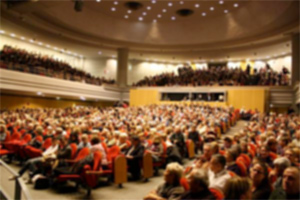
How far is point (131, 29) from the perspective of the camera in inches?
890

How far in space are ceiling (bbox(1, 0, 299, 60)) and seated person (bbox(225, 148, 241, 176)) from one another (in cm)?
1352

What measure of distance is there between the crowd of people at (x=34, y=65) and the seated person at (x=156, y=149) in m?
11.7

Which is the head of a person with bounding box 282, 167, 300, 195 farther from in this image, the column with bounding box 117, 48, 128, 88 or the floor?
the column with bounding box 117, 48, 128, 88

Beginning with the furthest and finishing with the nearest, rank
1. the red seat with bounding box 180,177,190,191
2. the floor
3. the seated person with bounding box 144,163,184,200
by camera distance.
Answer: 1. the floor
2. the red seat with bounding box 180,177,190,191
3. the seated person with bounding box 144,163,184,200

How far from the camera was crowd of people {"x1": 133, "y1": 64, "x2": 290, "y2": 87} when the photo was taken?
19016 mm

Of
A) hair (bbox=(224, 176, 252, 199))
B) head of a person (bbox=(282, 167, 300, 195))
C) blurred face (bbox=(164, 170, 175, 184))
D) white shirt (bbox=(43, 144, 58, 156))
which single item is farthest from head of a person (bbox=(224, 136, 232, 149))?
white shirt (bbox=(43, 144, 58, 156))

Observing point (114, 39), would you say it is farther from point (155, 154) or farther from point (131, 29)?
point (155, 154)

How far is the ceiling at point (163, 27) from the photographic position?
16.8 m

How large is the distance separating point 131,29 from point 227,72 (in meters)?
8.94

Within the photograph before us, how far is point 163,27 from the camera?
22.8 metres

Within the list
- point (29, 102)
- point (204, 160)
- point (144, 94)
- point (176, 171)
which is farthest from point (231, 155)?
point (144, 94)

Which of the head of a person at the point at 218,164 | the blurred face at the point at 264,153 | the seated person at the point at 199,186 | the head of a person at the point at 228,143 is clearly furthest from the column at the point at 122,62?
the seated person at the point at 199,186

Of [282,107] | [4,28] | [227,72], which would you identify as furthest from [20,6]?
[282,107]

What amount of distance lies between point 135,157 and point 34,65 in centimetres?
1341
